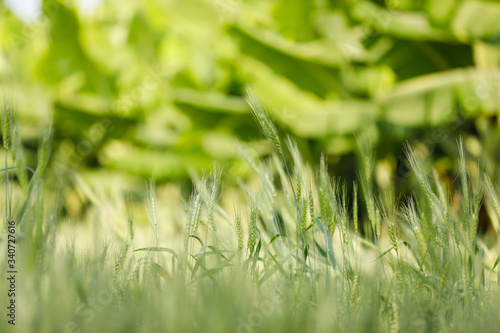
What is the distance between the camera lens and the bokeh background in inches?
102

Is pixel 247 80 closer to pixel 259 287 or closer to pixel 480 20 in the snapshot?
pixel 480 20

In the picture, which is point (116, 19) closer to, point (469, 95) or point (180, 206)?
point (469, 95)

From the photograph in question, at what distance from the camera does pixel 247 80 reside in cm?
357

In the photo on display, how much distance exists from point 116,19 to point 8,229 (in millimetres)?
4384

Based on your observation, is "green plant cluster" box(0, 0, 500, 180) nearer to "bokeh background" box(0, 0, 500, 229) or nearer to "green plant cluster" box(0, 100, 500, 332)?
"bokeh background" box(0, 0, 500, 229)

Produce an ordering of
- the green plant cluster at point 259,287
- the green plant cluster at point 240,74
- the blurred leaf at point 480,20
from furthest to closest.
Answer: the green plant cluster at point 240,74 < the blurred leaf at point 480,20 < the green plant cluster at point 259,287

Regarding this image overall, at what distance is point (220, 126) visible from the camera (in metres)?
4.00

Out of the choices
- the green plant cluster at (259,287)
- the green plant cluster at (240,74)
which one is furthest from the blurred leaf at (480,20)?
the green plant cluster at (259,287)

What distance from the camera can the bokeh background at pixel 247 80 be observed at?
102 inches

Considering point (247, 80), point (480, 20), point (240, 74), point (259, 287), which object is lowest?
point (259, 287)

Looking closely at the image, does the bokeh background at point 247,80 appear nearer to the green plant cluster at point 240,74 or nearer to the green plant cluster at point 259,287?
the green plant cluster at point 240,74

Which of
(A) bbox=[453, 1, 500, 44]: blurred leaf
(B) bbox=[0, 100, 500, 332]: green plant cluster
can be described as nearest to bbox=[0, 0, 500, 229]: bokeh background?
(A) bbox=[453, 1, 500, 44]: blurred leaf

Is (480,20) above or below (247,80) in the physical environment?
below

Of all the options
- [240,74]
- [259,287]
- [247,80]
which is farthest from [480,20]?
[259,287]
